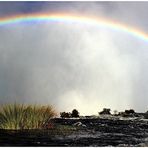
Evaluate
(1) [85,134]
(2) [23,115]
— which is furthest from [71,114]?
(2) [23,115]

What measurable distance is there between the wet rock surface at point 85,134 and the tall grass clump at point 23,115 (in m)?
0.21

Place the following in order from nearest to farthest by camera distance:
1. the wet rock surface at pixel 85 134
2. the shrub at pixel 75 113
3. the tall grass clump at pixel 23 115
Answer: the wet rock surface at pixel 85 134, the tall grass clump at pixel 23 115, the shrub at pixel 75 113

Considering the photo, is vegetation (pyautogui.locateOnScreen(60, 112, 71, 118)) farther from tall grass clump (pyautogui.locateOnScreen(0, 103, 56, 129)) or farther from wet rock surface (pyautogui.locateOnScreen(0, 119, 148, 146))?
tall grass clump (pyautogui.locateOnScreen(0, 103, 56, 129))

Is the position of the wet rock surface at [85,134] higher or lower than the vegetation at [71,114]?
lower

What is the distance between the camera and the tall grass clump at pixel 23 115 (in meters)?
6.43

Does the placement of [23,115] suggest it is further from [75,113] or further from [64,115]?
[75,113]

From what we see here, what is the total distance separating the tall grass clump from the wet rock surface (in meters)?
0.21

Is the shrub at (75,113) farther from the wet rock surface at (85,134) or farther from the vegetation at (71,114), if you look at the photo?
the wet rock surface at (85,134)

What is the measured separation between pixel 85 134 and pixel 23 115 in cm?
119

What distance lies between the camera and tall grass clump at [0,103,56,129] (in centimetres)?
643

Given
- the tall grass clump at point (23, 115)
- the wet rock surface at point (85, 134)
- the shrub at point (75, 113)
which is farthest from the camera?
the shrub at point (75, 113)

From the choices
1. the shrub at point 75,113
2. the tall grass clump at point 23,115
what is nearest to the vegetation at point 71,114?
the shrub at point 75,113

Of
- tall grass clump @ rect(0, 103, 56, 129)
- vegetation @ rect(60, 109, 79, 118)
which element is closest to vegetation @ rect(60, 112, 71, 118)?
vegetation @ rect(60, 109, 79, 118)

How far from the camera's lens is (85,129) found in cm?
662
